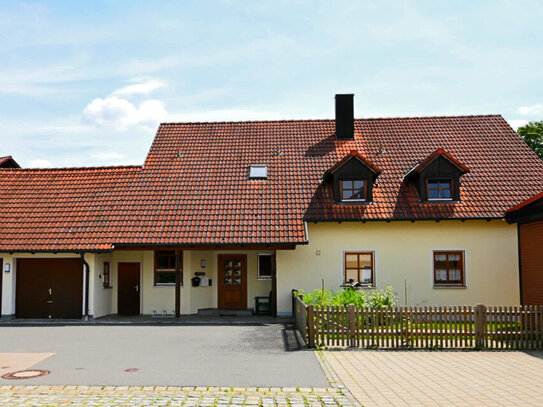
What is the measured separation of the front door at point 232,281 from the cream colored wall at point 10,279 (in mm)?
5705

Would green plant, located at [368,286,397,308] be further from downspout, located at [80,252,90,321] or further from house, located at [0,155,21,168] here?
house, located at [0,155,21,168]

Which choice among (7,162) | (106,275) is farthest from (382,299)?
(7,162)

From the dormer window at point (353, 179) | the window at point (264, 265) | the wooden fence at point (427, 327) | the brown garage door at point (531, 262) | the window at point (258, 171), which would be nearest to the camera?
the wooden fence at point (427, 327)

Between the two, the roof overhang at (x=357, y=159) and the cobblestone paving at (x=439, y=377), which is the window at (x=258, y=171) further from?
the cobblestone paving at (x=439, y=377)

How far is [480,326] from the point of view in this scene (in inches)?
539

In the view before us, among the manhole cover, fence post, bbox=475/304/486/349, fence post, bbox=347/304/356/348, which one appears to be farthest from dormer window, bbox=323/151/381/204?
the manhole cover

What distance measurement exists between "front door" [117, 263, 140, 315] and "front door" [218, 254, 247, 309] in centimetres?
332

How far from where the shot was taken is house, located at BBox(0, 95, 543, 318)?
65.2 ft

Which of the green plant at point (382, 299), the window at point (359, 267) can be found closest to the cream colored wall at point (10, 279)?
the window at point (359, 267)

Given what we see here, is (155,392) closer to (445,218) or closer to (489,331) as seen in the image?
(489,331)

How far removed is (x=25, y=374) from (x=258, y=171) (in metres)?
13.8

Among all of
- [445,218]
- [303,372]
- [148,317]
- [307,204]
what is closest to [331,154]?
[307,204]

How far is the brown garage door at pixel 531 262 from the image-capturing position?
17.4 meters

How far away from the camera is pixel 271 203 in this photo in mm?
21031
